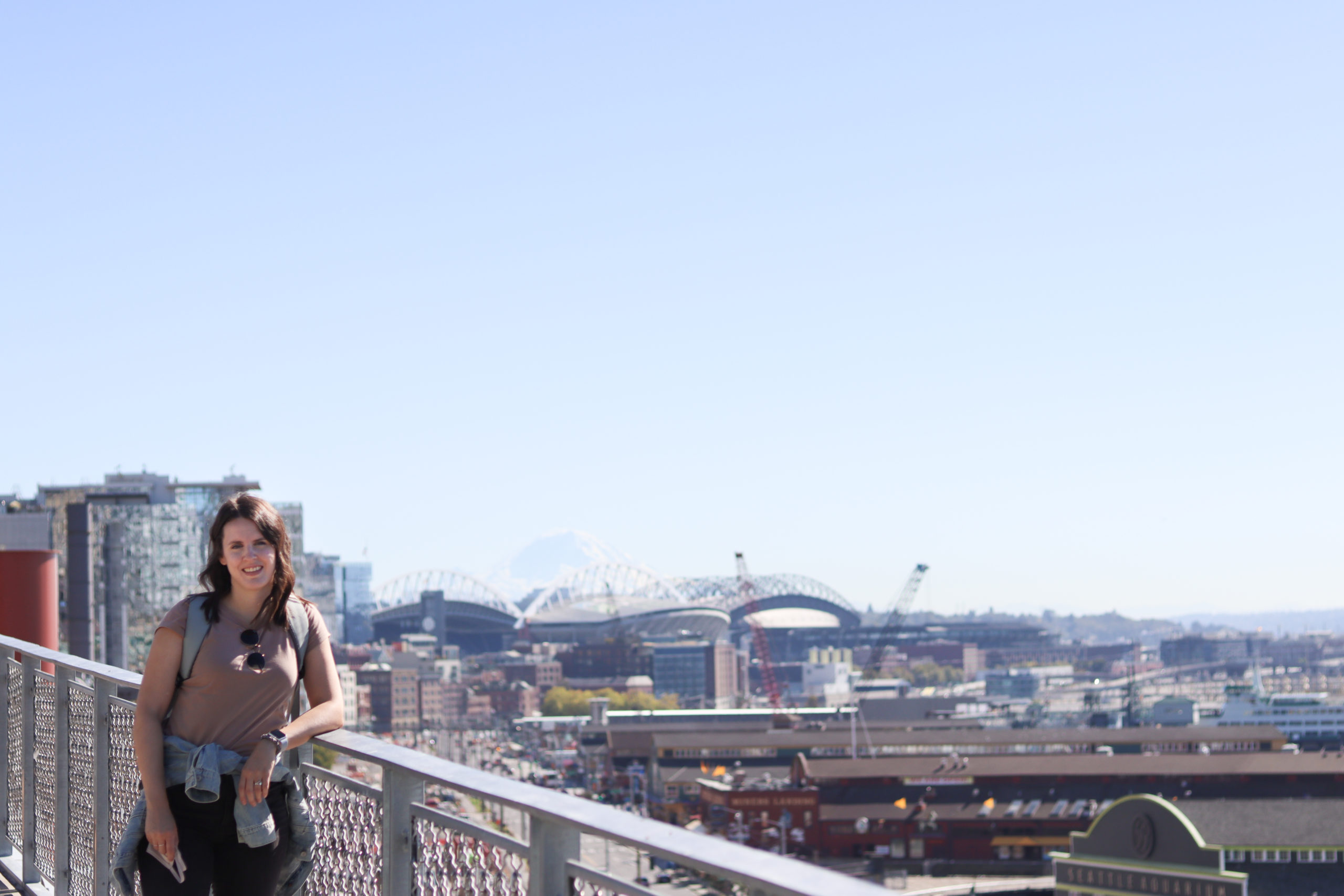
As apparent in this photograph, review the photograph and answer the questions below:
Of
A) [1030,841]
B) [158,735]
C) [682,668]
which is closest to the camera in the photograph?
[158,735]

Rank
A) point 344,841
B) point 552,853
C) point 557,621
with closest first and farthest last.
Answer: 1. point 552,853
2. point 344,841
3. point 557,621

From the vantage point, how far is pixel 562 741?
262 feet

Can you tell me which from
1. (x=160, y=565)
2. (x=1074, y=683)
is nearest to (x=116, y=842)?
(x=160, y=565)

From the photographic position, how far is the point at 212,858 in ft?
9.20

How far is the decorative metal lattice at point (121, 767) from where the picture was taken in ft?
12.7

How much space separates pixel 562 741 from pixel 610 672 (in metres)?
42.4

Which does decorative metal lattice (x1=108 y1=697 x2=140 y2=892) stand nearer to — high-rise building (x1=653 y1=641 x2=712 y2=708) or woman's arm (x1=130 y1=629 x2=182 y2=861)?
woman's arm (x1=130 y1=629 x2=182 y2=861)

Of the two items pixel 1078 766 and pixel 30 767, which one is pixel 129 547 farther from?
pixel 30 767

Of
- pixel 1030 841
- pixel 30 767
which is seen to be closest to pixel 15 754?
pixel 30 767

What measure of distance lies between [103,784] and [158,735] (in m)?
1.53

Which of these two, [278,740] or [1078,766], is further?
[1078,766]

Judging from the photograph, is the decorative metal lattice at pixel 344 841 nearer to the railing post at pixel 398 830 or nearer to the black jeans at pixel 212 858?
the railing post at pixel 398 830

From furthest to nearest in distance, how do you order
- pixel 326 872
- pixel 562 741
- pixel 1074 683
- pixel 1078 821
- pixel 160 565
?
1. pixel 1074 683
2. pixel 562 741
3. pixel 160 565
4. pixel 1078 821
5. pixel 326 872

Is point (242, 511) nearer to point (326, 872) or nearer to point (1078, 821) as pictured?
point (326, 872)
